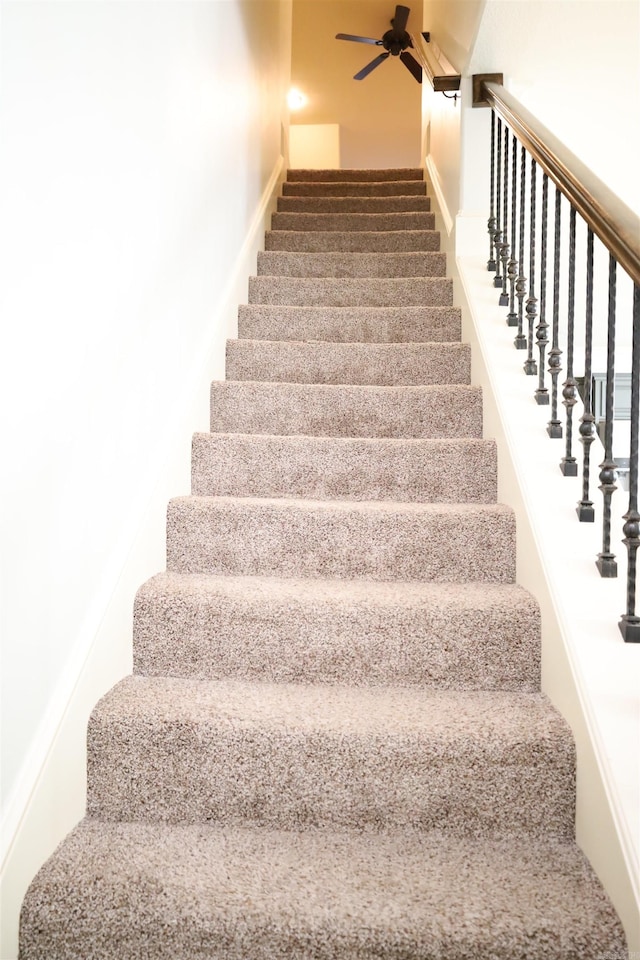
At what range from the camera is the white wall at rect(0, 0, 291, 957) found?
1.07m

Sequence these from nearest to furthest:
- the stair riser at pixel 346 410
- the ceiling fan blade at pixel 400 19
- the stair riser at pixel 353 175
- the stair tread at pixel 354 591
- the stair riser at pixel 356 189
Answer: the stair tread at pixel 354 591 → the stair riser at pixel 346 410 → the stair riser at pixel 356 189 → the stair riser at pixel 353 175 → the ceiling fan blade at pixel 400 19

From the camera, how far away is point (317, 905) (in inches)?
41.0

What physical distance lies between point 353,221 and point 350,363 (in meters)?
1.75

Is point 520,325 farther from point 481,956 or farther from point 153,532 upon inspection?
point 481,956

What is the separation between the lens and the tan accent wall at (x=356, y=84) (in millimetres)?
6949

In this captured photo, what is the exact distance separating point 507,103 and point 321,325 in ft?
3.26

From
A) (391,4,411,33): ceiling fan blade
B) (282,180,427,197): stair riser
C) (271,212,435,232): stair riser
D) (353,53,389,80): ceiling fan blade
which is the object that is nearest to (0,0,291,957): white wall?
(271,212,435,232): stair riser

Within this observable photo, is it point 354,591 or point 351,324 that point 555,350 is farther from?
point 351,324

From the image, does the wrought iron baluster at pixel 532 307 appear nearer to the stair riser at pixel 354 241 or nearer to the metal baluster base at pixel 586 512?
the metal baluster base at pixel 586 512

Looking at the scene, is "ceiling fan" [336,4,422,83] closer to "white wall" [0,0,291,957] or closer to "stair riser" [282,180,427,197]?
"stair riser" [282,180,427,197]

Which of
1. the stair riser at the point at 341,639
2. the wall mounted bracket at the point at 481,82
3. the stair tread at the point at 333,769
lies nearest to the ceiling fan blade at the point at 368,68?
the wall mounted bracket at the point at 481,82

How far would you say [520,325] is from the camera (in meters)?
2.17

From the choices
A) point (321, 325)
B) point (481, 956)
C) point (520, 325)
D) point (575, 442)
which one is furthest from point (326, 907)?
point (321, 325)

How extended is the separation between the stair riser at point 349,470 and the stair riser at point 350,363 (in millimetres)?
530
